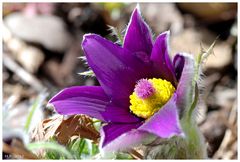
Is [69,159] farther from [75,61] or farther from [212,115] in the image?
[75,61]

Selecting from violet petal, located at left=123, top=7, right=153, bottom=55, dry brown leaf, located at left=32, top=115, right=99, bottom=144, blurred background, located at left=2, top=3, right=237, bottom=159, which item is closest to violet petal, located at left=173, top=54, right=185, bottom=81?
violet petal, located at left=123, top=7, right=153, bottom=55

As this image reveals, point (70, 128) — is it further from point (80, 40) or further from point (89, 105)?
point (80, 40)

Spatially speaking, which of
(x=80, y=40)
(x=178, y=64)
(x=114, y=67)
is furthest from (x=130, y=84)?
(x=80, y=40)

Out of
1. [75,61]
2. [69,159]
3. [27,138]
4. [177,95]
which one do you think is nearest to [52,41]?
[75,61]

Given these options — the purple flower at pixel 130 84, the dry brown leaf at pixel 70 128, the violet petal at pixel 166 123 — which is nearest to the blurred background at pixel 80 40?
the dry brown leaf at pixel 70 128

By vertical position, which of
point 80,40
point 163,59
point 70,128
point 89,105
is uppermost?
point 163,59

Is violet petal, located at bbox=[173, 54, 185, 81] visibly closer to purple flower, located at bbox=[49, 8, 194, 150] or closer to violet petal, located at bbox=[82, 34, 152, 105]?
purple flower, located at bbox=[49, 8, 194, 150]
